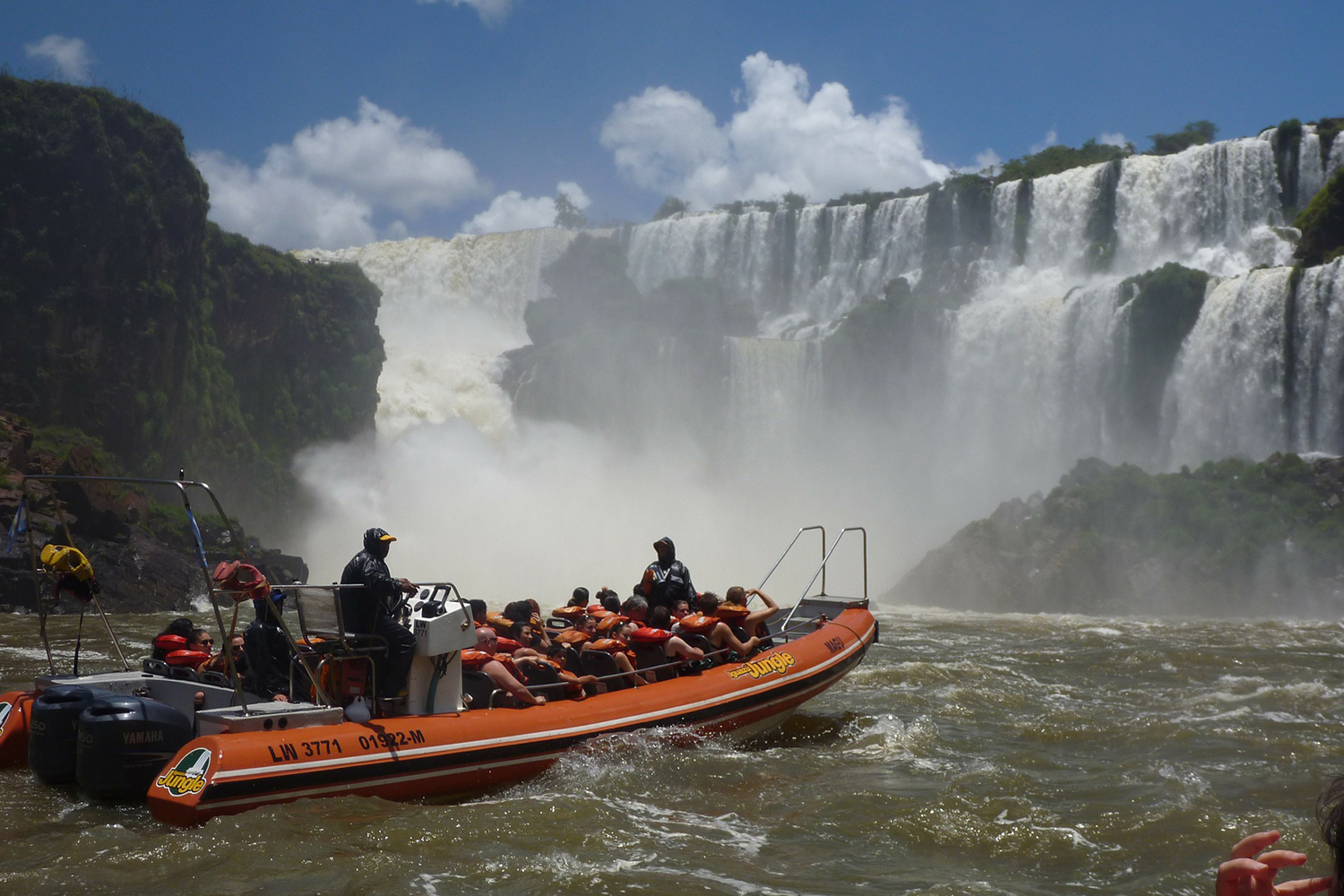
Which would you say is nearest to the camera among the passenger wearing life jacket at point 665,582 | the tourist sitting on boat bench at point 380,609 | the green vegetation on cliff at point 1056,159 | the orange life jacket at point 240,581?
the orange life jacket at point 240,581

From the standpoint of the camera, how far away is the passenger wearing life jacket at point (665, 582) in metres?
9.70

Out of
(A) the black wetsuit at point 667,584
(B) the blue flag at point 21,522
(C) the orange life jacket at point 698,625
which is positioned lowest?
(C) the orange life jacket at point 698,625

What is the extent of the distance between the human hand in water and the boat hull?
18.1ft

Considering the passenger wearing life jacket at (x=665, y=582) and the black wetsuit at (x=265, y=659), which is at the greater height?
the passenger wearing life jacket at (x=665, y=582)

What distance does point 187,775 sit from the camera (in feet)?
20.2

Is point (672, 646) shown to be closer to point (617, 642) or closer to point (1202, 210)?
point (617, 642)

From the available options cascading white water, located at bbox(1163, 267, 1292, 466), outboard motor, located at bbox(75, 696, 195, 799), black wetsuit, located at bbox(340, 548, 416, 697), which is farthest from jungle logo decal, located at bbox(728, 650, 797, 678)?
cascading white water, located at bbox(1163, 267, 1292, 466)

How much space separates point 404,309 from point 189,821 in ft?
175

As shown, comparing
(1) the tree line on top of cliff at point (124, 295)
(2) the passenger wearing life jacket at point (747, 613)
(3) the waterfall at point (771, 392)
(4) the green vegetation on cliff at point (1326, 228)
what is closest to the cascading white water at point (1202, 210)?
(4) the green vegetation on cliff at point (1326, 228)

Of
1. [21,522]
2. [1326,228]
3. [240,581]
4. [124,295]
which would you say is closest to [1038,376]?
[1326,228]

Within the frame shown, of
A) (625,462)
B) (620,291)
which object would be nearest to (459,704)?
(625,462)

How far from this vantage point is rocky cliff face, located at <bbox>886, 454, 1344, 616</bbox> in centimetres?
2277

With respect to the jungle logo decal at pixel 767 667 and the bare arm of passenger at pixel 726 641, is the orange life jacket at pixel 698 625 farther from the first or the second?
the jungle logo decal at pixel 767 667

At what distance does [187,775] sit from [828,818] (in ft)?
12.8
